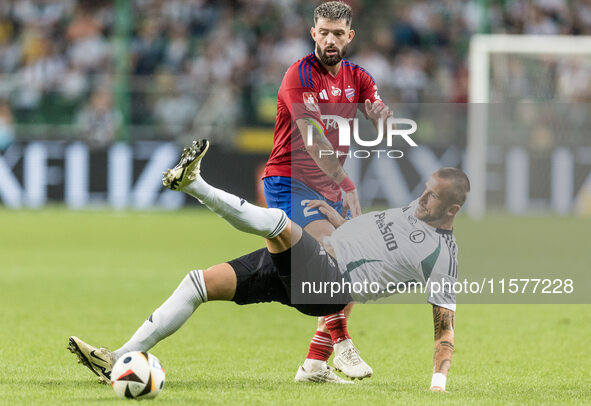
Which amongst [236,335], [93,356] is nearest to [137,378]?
[93,356]

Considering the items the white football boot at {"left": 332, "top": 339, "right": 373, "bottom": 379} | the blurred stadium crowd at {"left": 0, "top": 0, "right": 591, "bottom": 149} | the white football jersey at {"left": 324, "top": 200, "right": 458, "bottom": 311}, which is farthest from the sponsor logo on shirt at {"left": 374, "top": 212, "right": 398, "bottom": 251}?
the blurred stadium crowd at {"left": 0, "top": 0, "right": 591, "bottom": 149}

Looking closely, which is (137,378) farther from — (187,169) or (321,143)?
(321,143)

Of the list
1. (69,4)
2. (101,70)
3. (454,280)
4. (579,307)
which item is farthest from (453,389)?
(69,4)

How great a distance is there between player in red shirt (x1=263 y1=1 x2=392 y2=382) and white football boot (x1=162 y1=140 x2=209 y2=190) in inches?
53.4

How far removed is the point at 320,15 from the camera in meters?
6.34

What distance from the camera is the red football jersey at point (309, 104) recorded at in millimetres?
6434

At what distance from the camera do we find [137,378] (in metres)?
5.22

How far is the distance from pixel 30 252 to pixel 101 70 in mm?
7829

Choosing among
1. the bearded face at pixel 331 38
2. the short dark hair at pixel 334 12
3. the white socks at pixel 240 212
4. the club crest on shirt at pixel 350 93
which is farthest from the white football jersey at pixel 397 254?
the short dark hair at pixel 334 12

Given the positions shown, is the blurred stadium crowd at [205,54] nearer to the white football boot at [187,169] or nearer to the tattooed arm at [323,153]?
the tattooed arm at [323,153]

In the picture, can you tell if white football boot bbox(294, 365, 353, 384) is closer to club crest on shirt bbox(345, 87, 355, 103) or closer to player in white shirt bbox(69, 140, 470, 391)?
player in white shirt bbox(69, 140, 470, 391)

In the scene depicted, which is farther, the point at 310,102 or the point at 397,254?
the point at 310,102

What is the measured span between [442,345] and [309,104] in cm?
180

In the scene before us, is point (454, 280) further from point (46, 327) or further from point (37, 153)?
point (37, 153)
